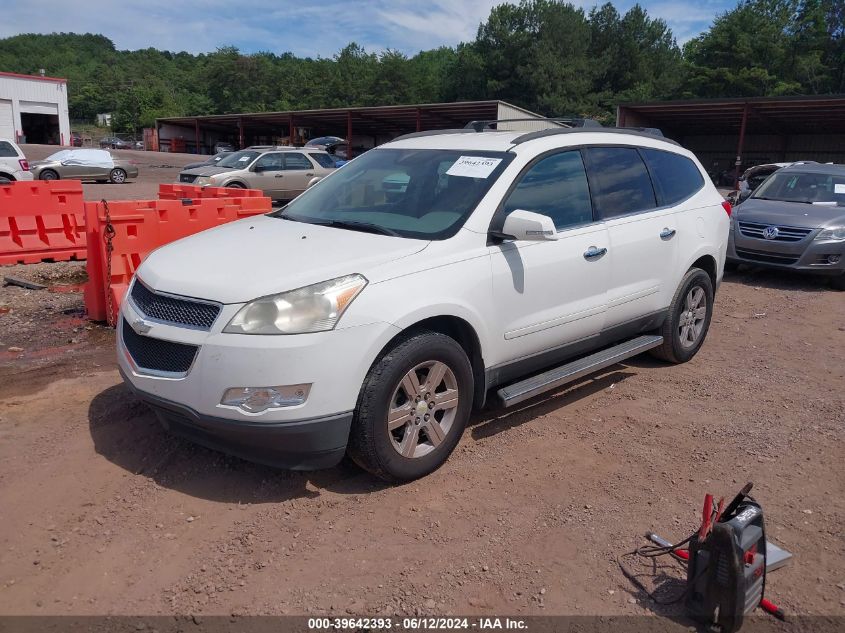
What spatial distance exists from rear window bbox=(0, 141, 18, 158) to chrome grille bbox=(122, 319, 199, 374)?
18350 millimetres

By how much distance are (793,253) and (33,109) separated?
192 ft

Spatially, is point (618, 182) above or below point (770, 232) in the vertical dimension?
above

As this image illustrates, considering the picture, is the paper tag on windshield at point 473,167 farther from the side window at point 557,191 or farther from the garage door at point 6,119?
the garage door at point 6,119

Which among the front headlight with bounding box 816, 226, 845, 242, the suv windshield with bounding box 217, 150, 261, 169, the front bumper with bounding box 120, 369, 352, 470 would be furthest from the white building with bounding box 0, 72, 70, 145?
the front bumper with bounding box 120, 369, 352, 470

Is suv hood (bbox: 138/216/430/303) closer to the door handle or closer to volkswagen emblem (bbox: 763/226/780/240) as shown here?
the door handle

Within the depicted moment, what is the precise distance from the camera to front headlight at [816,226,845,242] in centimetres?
943

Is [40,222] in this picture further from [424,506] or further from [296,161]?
[296,161]

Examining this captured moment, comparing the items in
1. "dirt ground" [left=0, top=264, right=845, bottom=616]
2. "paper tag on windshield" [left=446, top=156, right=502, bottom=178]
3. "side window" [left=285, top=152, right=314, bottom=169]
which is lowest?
"dirt ground" [left=0, top=264, right=845, bottom=616]

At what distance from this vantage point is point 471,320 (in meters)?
3.92

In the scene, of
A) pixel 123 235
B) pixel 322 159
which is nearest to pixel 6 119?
pixel 322 159

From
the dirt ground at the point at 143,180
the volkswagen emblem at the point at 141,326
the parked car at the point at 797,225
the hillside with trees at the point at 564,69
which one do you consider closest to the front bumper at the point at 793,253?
the parked car at the point at 797,225

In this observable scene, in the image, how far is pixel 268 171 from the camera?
19.6 metres

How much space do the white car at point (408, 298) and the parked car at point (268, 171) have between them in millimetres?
14695

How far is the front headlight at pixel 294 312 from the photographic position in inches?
132
